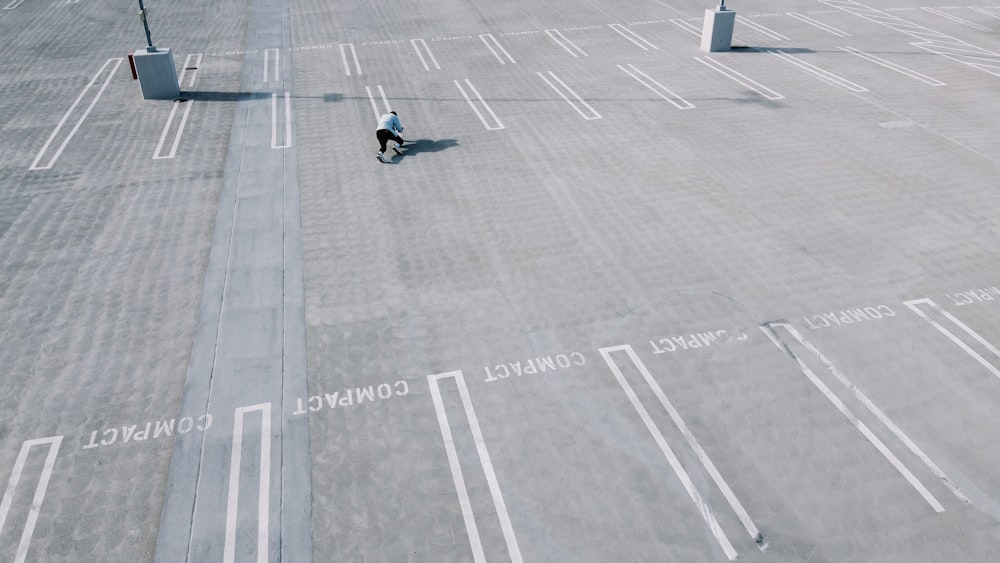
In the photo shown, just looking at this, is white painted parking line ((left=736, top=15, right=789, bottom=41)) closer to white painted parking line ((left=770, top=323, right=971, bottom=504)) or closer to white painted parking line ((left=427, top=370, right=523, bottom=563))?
white painted parking line ((left=770, top=323, right=971, bottom=504))

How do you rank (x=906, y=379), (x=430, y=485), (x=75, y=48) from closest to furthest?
(x=430, y=485) < (x=906, y=379) < (x=75, y=48)

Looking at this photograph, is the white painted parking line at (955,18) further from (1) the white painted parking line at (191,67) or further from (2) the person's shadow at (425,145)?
(1) the white painted parking line at (191,67)

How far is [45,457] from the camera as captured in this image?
9.04m

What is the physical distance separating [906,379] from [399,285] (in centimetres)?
856

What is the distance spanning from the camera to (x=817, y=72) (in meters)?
22.8

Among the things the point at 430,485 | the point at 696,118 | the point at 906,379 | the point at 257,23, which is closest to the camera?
the point at 430,485

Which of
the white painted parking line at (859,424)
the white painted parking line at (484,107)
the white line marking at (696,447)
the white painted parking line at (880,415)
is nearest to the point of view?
the white line marking at (696,447)

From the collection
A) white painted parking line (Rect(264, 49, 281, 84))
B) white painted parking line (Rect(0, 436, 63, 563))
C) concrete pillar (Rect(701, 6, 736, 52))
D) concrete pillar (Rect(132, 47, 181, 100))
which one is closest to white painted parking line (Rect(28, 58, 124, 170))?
concrete pillar (Rect(132, 47, 181, 100))

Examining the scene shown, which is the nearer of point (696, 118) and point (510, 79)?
point (696, 118)

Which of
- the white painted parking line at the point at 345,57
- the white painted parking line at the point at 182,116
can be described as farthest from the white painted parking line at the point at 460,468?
the white painted parking line at the point at 345,57

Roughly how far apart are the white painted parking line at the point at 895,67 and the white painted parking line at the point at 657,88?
836 cm

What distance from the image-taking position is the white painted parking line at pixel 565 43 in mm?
25016

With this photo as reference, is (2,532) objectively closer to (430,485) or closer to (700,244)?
(430,485)

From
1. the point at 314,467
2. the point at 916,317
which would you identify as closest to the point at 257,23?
the point at 314,467
